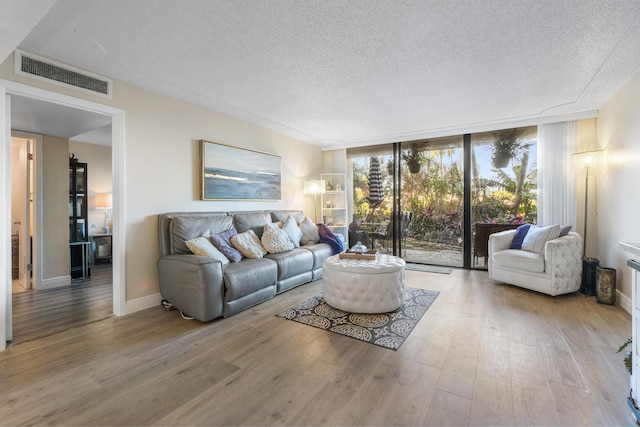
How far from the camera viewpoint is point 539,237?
3.77m

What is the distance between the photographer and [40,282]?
394 centimetres

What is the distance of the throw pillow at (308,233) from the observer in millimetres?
4605

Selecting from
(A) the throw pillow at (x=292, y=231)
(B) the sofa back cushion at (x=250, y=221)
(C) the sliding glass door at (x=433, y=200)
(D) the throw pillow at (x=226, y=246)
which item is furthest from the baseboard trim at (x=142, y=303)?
(C) the sliding glass door at (x=433, y=200)

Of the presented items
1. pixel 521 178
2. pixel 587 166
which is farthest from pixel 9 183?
pixel 587 166

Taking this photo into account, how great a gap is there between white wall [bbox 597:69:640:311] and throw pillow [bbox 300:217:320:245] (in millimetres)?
3720

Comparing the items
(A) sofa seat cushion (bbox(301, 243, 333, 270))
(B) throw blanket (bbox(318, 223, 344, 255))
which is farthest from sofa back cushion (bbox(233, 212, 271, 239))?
(B) throw blanket (bbox(318, 223, 344, 255))

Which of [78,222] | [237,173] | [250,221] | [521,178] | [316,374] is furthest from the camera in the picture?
[78,222]

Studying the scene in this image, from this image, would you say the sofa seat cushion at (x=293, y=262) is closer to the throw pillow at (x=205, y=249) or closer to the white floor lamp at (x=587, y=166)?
the throw pillow at (x=205, y=249)

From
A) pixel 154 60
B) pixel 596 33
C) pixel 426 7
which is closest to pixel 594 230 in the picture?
pixel 596 33

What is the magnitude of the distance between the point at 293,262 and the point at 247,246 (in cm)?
64

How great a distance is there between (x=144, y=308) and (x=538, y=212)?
5.51 meters

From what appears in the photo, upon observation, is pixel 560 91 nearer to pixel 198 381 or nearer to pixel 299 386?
pixel 299 386

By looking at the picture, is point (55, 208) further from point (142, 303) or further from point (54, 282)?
point (142, 303)

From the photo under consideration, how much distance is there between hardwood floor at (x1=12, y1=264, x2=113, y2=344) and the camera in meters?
2.64
